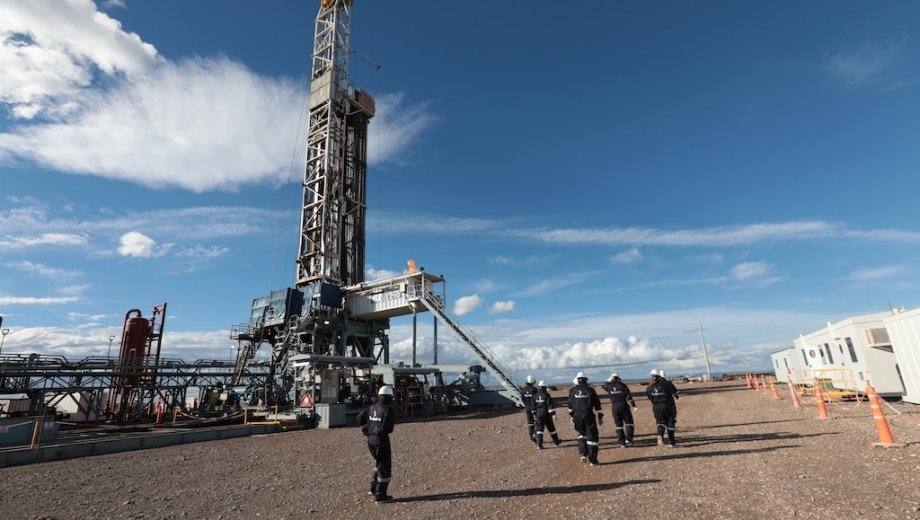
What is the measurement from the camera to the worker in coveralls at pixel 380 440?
7.15 metres

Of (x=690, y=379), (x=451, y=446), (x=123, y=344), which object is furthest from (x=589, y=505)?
(x=690, y=379)

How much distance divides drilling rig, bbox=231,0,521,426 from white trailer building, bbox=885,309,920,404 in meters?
16.0

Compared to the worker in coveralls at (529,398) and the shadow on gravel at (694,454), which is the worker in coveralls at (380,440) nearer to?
the shadow on gravel at (694,454)

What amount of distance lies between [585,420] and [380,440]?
4.51 metres

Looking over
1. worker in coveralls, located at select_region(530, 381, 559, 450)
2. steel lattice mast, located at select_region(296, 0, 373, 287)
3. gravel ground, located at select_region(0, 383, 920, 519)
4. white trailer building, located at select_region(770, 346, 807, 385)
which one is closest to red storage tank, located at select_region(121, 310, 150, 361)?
steel lattice mast, located at select_region(296, 0, 373, 287)

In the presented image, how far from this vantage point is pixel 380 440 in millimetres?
7258

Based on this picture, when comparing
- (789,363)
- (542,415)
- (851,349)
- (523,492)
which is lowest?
(523,492)

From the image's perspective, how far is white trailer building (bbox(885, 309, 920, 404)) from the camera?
14.9 meters

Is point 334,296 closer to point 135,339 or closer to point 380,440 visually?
point 135,339

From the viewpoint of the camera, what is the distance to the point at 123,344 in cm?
2953

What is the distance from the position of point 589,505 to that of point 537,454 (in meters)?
4.66

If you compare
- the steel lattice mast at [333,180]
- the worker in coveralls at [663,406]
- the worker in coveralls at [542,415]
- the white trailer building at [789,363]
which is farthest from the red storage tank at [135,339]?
the white trailer building at [789,363]

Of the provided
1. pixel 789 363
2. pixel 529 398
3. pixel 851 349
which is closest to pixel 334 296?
pixel 529 398

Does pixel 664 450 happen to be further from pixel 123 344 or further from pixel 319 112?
pixel 319 112
